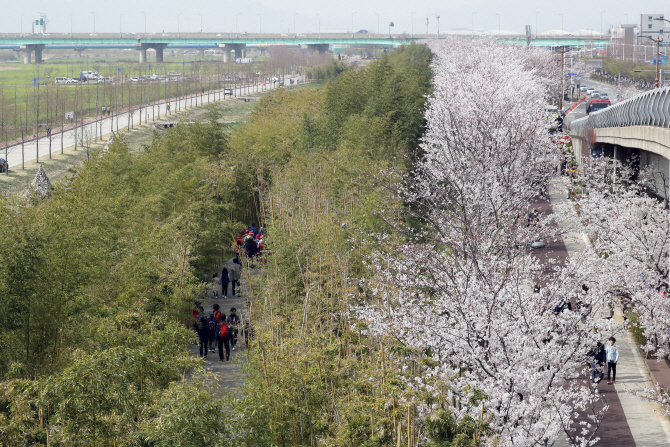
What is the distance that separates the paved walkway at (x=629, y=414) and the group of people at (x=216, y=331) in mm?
8722

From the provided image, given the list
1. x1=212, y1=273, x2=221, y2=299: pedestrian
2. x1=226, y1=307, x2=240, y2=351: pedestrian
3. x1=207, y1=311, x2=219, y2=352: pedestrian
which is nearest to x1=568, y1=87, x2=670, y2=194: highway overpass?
x1=226, y1=307, x2=240, y2=351: pedestrian

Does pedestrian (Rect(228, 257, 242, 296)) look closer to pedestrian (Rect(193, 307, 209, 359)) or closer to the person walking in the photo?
the person walking

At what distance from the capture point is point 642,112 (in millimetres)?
28234

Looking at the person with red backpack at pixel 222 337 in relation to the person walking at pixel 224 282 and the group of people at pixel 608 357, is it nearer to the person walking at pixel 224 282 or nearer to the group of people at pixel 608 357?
the person walking at pixel 224 282

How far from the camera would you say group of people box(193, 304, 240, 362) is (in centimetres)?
1939

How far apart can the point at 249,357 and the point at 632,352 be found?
11.0 meters

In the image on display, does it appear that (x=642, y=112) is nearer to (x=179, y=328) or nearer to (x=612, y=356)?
(x=612, y=356)

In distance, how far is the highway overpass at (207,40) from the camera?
146 m

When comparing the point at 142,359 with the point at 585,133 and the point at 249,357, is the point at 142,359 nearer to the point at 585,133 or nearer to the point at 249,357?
the point at 249,357

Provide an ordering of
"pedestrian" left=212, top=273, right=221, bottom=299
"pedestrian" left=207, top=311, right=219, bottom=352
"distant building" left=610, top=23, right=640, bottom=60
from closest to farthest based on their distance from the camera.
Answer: "pedestrian" left=207, top=311, right=219, bottom=352
"pedestrian" left=212, top=273, right=221, bottom=299
"distant building" left=610, top=23, right=640, bottom=60

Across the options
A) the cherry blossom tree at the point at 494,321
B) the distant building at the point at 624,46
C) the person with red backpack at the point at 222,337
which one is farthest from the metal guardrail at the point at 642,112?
the distant building at the point at 624,46

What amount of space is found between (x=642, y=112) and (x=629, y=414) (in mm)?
15815

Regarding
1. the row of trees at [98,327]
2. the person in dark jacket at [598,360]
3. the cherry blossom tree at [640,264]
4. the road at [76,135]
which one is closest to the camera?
the row of trees at [98,327]

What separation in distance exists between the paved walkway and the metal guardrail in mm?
9034
